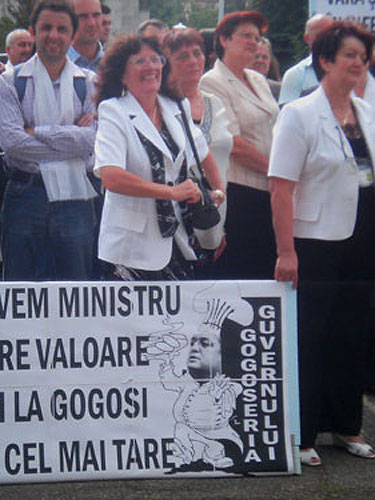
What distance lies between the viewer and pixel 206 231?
17.8ft

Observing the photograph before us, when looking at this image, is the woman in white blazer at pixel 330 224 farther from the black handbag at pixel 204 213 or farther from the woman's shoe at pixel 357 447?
the black handbag at pixel 204 213

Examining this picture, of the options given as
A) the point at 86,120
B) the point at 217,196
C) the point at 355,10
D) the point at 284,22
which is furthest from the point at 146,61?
the point at 284,22

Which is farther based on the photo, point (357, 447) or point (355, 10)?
point (355, 10)

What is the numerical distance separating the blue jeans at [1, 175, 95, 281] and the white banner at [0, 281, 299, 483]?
110 centimetres

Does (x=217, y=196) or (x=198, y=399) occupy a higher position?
(x=217, y=196)

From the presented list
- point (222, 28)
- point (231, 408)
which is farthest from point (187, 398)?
point (222, 28)

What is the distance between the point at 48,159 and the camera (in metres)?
5.82

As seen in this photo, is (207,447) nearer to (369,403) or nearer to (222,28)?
(369,403)

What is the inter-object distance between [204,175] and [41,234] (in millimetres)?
969

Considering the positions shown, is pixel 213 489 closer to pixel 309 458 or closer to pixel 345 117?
pixel 309 458

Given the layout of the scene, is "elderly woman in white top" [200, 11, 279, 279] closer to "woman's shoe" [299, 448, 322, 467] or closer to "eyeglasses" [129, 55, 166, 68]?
"eyeglasses" [129, 55, 166, 68]

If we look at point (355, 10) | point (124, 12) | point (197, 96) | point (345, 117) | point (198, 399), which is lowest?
point (198, 399)

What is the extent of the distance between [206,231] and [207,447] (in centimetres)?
113

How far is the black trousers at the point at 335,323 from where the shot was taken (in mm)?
5105
